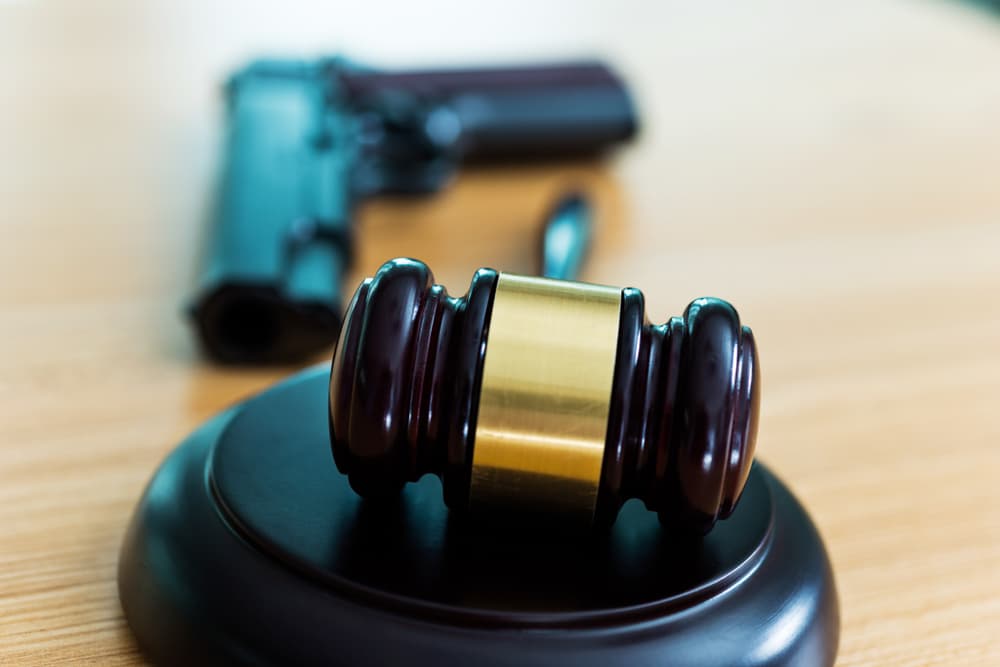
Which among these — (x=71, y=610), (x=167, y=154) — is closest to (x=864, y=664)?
(x=71, y=610)

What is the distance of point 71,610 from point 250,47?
84cm

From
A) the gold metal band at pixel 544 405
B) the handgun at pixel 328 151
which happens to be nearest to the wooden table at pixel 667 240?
the handgun at pixel 328 151

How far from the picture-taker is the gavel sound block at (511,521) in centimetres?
33

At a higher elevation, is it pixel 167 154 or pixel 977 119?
pixel 977 119

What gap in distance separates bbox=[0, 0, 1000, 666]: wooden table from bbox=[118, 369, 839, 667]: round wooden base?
0.15 ft

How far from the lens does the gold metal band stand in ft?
1.12

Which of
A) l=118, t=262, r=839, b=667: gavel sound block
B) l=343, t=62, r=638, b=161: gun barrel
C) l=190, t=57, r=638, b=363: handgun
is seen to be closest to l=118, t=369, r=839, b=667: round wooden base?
l=118, t=262, r=839, b=667: gavel sound block

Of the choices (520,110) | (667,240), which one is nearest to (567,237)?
(667,240)

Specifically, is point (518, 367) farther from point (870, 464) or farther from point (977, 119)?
point (977, 119)

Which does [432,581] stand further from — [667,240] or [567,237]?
[667,240]

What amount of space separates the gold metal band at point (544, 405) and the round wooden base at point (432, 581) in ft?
0.05

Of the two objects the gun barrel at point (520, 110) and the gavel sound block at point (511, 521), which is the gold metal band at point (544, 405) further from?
the gun barrel at point (520, 110)

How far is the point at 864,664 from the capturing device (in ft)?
1.31

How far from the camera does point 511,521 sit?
36cm
